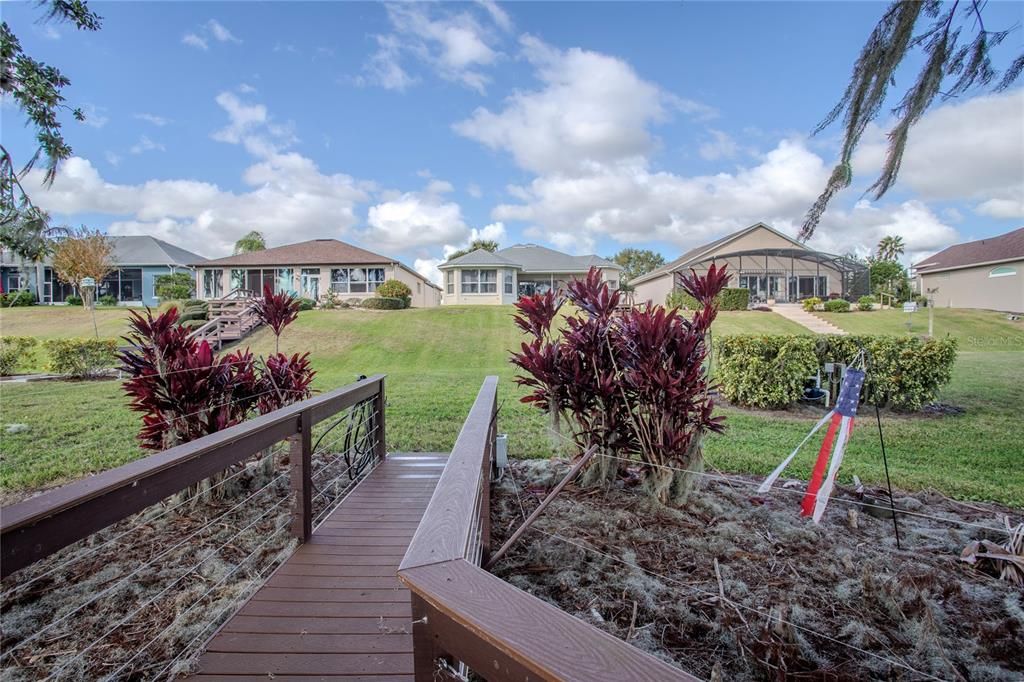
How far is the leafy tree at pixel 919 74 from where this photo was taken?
10.5ft

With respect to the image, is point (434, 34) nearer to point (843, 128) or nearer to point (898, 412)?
point (843, 128)

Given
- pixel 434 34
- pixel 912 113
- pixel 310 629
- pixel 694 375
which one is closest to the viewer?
pixel 310 629

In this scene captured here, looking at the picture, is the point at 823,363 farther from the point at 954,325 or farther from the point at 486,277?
the point at 486,277

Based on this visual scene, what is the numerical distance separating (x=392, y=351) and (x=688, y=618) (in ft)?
41.2

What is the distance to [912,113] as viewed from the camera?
3252 millimetres

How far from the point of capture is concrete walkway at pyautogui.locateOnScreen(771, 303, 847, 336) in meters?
17.4

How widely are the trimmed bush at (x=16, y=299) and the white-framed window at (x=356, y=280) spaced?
622 inches

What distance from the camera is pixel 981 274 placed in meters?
23.7

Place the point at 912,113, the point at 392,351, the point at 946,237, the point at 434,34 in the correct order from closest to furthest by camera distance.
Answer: the point at 912,113, the point at 434,34, the point at 392,351, the point at 946,237

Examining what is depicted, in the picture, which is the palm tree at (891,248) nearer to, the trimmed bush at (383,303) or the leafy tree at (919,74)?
the trimmed bush at (383,303)

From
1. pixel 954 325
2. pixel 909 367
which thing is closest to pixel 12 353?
pixel 909 367

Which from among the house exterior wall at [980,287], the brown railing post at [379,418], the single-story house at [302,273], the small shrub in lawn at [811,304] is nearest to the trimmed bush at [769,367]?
the brown railing post at [379,418]

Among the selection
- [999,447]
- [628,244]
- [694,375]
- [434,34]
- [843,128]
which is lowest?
[999,447]

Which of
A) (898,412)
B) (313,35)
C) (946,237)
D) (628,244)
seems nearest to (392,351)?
(313,35)
